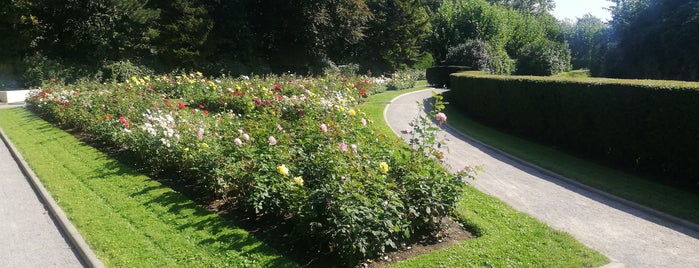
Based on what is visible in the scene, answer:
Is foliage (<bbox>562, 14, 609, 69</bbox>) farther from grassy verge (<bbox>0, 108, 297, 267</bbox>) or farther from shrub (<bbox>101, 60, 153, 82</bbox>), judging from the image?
grassy verge (<bbox>0, 108, 297, 267</bbox>)

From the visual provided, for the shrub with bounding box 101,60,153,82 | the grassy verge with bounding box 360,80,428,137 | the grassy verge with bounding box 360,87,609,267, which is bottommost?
the grassy verge with bounding box 360,87,609,267

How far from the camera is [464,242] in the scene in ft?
16.7

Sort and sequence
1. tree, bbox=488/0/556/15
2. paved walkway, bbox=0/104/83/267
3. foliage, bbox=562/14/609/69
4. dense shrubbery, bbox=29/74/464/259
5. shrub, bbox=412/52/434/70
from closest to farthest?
1. dense shrubbery, bbox=29/74/464/259
2. paved walkway, bbox=0/104/83/267
3. shrub, bbox=412/52/434/70
4. foliage, bbox=562/14/609/69
5. tree, bbox=488/0/556/15

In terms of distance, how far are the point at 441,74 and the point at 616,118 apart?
1924 cm

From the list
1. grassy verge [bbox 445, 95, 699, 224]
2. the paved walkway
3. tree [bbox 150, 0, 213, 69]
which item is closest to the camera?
the paved walkway

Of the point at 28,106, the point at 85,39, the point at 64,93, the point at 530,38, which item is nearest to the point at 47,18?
the point at 85,39

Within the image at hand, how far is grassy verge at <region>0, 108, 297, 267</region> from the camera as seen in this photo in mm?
4590

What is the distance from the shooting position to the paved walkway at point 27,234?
4.72 m

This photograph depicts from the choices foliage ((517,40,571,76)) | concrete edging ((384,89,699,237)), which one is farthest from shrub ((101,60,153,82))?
foliage ((517,40,571,76))

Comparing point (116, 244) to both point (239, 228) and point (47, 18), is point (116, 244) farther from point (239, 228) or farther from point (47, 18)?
point (47, 18)

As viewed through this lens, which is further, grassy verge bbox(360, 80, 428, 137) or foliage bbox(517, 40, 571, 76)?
foliage bbox(517, 40, 571, 76)

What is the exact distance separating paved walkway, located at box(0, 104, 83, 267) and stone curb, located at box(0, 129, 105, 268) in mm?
57

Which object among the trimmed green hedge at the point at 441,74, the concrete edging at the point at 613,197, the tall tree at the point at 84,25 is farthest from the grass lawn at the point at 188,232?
the trimmed green hedge at the point at 441,74

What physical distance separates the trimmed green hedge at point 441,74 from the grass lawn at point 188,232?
21.6 meters
